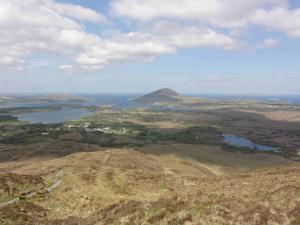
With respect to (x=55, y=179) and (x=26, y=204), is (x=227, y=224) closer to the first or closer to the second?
(x=26, y=204)

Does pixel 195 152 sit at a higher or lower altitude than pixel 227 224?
lower

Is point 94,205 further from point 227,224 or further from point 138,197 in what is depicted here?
point 227,224

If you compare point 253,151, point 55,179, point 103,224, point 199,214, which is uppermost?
point 199,214


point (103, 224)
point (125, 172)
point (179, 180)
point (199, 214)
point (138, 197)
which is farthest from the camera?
point (125, 172)

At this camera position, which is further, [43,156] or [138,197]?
[43,156]

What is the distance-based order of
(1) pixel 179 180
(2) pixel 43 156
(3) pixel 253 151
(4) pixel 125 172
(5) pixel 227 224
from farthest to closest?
(3) pixel 253 151
(2) pixel 43 156
(4) pixel 125 172
(1) pixel 179 180
(5) pixel 227 224

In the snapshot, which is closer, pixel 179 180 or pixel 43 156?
pixel 179 180

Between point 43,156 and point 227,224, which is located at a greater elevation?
point 227,224

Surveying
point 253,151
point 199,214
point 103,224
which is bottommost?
point 253,151

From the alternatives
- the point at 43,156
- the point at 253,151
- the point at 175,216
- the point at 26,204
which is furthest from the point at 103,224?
the point at 253,151

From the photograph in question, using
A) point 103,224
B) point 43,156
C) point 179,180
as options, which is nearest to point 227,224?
point 103,224
